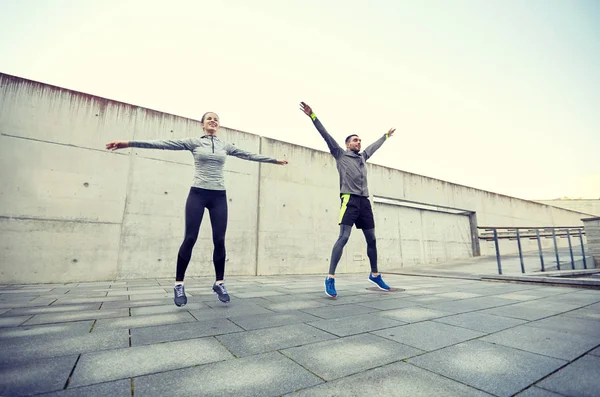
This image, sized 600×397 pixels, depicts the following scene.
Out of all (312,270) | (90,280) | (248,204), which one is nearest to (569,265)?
(312,270)

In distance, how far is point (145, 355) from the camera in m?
1.34

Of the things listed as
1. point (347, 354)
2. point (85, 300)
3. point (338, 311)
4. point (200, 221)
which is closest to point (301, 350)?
point (347, 354)

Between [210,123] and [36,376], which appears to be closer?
[36,376]

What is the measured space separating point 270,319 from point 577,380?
1703 millimetres

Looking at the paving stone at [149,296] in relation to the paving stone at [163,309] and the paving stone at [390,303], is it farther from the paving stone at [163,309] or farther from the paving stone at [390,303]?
the paving stone at [390,303]

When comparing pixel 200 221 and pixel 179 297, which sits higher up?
pixel 200 221

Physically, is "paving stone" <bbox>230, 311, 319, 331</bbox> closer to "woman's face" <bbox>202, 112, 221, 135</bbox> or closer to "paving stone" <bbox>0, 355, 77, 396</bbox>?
"paving stone" <bbox>0, 355, 77, 396</bbox>

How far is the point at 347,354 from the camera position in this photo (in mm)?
1365

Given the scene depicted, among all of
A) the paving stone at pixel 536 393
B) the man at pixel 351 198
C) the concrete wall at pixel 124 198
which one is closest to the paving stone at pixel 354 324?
the paving stone at pixel 536 393

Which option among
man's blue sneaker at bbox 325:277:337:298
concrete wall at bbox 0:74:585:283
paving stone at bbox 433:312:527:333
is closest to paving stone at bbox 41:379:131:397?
paving stone at bbox 433:312:527:333

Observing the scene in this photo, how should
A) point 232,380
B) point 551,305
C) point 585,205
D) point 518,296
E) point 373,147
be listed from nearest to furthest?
point 232,380
point 551,305
point 518,296
point 373,147
point 585,205

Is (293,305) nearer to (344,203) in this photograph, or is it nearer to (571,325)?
(344,203)

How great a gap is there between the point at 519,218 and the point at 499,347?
669 inches

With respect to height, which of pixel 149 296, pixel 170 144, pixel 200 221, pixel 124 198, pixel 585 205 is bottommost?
pixel 149 296
